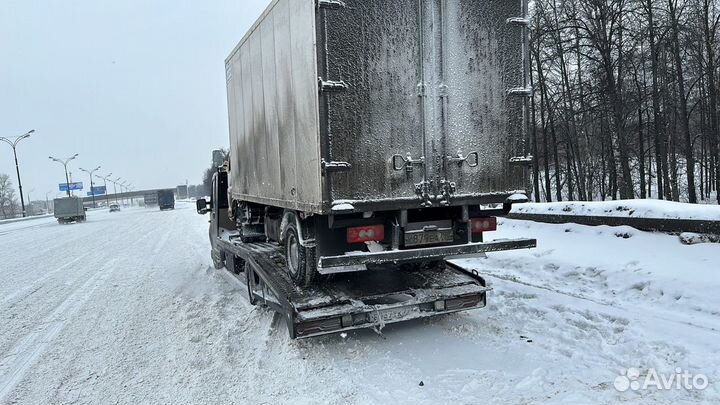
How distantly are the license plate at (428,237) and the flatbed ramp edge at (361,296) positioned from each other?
1.83ft

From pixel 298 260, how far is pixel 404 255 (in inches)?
51.9

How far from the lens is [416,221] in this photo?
17.2 feet

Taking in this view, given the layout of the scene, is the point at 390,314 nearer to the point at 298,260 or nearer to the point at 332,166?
the point at 298,260

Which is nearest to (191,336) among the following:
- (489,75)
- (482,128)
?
(482,128)

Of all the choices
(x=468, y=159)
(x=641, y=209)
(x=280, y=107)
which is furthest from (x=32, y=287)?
(x=641, y=209)

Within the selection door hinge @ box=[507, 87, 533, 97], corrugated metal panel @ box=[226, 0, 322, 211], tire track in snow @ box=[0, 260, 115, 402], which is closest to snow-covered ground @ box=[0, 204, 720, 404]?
tire track in snow @ box=[0, 260, 115, 402]

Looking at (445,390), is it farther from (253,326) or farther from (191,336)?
(191,336)

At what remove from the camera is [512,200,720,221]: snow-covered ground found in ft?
24.4

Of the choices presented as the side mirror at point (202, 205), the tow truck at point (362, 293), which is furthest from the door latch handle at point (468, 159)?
the side mirror at point (202, 205)

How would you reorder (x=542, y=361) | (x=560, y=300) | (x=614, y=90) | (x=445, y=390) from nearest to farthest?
(x=445, y=390) → (x=542, y=361) → (x=560, y=300) → (x=614, y=90)

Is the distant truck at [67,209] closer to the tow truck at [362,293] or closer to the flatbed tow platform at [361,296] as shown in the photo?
the tow truck at [362,293]

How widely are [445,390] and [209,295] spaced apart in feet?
16.7

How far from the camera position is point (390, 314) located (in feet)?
16.3

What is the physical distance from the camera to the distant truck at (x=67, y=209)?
1596 inches
